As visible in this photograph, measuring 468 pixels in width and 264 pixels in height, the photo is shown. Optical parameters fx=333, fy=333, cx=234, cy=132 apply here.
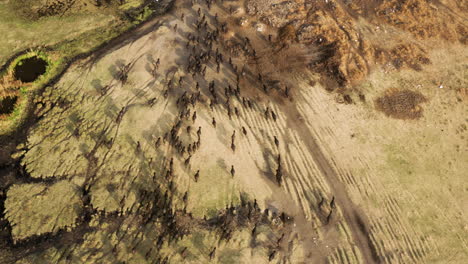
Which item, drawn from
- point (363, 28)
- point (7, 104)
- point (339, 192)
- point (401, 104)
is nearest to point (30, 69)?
point (7, 104)

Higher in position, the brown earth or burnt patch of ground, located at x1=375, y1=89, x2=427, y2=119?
the brown earth

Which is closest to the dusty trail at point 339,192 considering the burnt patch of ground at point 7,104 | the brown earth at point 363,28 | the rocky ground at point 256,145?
the rocky ground at point 256,145

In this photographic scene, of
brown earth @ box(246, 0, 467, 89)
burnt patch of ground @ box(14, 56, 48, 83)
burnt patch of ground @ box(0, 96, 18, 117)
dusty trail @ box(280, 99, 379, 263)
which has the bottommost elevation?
dusty trail @ box(280, 99, 379, 263)

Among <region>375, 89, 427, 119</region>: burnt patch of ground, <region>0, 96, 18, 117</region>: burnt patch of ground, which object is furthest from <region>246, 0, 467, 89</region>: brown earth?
<region>0, 96, 18, 117</region>: burnt patch of ground

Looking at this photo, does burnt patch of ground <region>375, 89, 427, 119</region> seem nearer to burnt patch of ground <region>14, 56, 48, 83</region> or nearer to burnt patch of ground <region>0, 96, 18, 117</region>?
burnt patch of ground <region>14, 56, 48, 83</region>

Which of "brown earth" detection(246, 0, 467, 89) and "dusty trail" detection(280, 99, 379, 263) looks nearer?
"dusty trail" detection(280, 99, 379, 263)

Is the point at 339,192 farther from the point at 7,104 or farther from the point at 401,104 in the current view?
the point at 7,104
